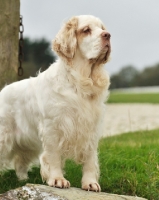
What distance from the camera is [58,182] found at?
450cm

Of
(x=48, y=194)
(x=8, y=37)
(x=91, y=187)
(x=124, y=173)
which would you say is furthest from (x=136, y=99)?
(x=48, y=194)

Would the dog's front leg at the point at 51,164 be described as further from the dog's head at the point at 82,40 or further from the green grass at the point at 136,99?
the green grass at the point at 136,99

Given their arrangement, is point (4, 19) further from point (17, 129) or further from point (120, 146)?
point (120, 146)

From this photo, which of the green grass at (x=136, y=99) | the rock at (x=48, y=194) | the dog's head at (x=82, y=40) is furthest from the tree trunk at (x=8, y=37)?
the green grass at (x=136, y=99)

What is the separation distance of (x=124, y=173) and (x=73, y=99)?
1435 mm

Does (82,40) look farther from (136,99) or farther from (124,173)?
(136,99)

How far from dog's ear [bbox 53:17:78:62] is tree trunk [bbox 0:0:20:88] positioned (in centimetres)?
215

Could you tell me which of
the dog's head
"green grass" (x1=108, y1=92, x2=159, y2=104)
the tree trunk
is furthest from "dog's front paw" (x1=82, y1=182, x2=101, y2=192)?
"green grass" (x1=108, y1=92, x2=159, y2=104)

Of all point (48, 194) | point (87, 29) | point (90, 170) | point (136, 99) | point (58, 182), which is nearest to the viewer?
point (48, 194)

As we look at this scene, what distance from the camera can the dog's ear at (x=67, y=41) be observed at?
14.5 feet

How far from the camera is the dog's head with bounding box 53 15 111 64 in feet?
14.2

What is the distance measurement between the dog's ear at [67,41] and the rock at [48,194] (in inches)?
48.6

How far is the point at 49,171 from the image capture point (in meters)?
4.65

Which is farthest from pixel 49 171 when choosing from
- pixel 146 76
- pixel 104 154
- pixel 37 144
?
pixel 146 76
